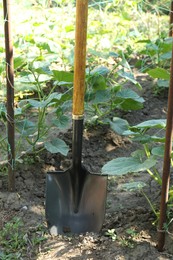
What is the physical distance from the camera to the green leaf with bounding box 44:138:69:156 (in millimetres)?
2746

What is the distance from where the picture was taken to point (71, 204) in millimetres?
2635

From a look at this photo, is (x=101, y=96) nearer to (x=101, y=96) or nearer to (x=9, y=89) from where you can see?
(x=101, y=96)

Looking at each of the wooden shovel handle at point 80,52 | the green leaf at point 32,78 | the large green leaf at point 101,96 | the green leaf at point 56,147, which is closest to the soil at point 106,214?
the green leaf at point 56,147

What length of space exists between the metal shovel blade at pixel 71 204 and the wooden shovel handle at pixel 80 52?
1.17ft

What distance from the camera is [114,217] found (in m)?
2.58

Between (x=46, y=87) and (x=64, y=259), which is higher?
(x=46, y=87)

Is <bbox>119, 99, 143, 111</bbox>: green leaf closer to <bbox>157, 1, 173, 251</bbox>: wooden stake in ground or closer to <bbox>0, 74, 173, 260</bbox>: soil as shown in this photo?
<bbox>0, 74, 173, 260</bbox>: soil

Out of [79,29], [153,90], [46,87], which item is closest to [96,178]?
[79,29]

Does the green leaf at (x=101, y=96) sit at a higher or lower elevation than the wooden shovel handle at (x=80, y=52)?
lower

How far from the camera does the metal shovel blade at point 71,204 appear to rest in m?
2.56

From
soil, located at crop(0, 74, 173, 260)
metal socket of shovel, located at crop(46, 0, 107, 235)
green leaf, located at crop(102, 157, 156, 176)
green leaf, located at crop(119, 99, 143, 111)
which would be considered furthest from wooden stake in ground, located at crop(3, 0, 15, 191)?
green leaf, located at crop(119, 99, 143, 111)

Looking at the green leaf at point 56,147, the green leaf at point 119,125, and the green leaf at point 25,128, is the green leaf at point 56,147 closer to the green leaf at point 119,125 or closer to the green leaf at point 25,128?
the green leaf at point 25,128

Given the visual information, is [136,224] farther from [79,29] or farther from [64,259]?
[79,29]

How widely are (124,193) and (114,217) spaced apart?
25 centimetres
